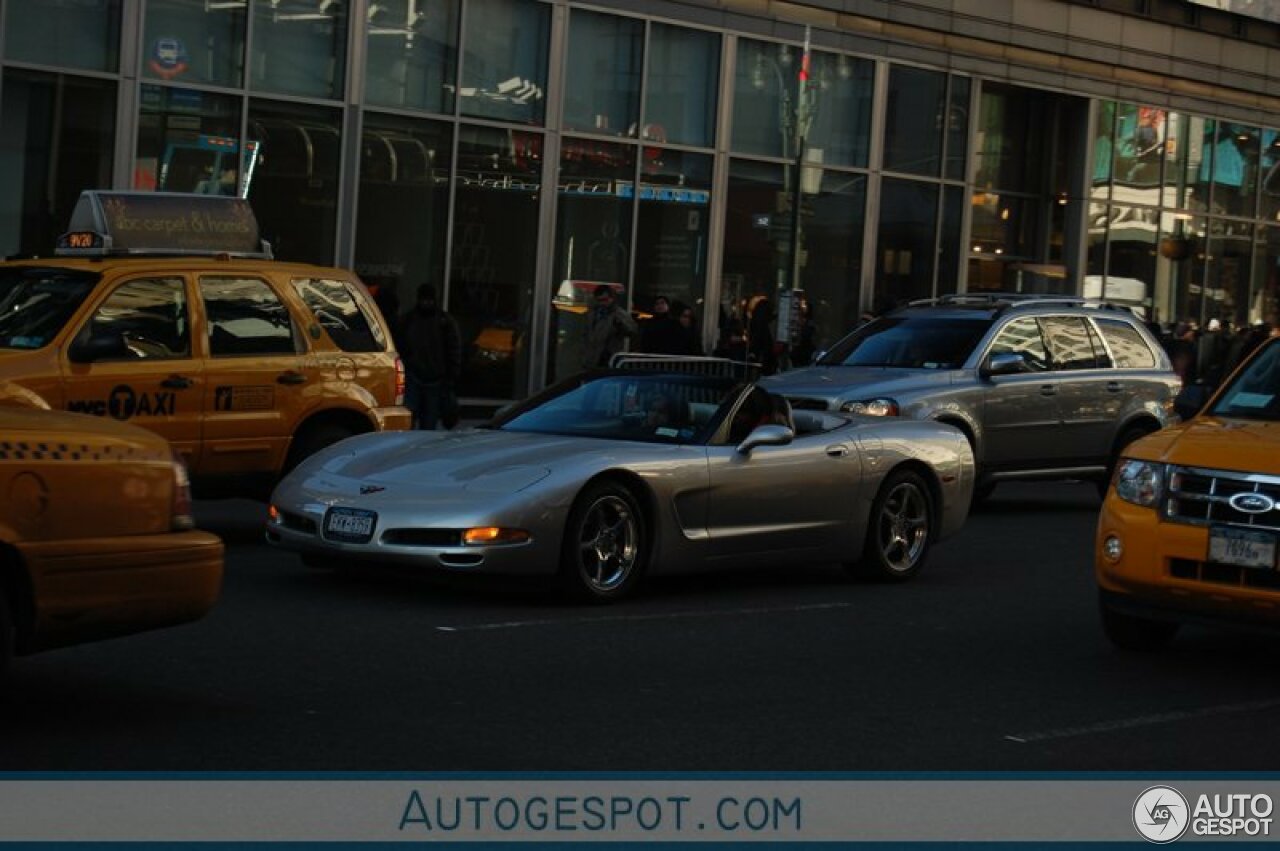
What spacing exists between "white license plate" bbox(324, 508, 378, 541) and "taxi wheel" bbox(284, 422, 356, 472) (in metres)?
2.90

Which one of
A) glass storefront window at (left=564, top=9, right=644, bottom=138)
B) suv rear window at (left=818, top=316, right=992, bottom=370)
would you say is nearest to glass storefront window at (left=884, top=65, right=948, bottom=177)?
glass storefront window at (left=564, top=9, right=644, bottom=138)

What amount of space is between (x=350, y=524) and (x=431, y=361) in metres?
9.56

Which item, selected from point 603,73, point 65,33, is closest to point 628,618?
point 65,33

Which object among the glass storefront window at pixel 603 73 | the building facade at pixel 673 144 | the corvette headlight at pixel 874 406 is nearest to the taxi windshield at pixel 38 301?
the corvette headlight at pixel 874 406

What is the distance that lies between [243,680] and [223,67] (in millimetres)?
17371

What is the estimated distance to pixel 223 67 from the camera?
25.0m

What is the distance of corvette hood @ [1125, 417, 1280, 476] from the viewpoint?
9844 mm

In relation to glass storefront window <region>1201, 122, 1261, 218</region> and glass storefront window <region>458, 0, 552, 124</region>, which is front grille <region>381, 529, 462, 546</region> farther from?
glass storefront window <region>1201, 122, 1261, 218</region>

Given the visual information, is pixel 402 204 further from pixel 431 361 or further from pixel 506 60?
pixel 431 361

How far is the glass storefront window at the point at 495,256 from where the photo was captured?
27766mm

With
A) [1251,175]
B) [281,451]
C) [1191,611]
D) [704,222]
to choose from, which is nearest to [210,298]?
[281,451]

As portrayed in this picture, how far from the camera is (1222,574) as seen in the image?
9789 millimetres

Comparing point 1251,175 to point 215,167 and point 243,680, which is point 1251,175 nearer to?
point 215,167

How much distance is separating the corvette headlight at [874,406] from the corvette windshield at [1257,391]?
22.2ft
